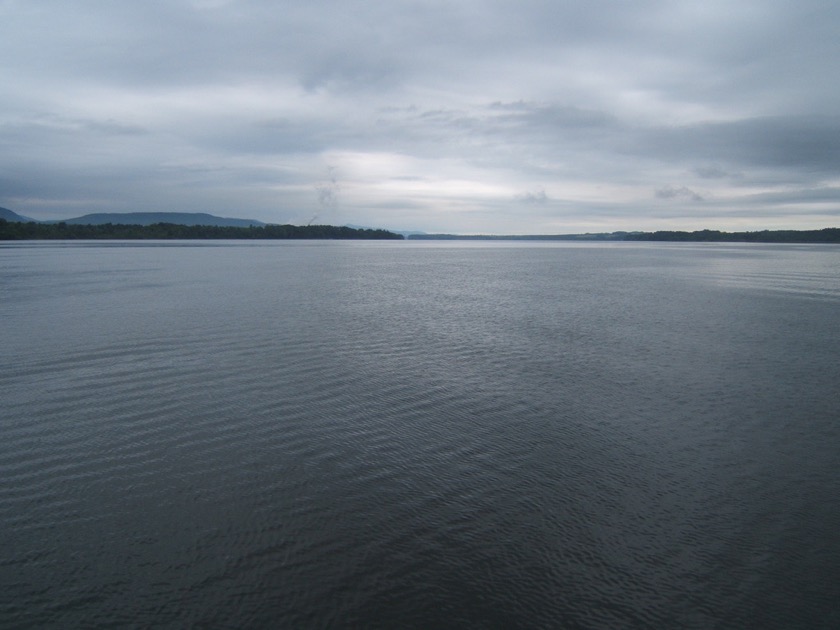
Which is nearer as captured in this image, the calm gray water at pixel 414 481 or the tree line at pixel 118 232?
the calm gray water at pixel 414 481

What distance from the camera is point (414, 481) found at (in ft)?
30.3

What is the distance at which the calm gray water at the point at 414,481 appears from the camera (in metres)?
6.50

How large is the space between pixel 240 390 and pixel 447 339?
883 centimetres

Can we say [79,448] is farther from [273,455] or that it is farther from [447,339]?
[447,339]

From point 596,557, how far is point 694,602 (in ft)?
4.02

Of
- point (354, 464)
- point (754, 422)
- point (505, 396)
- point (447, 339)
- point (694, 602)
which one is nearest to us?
point (694, 602)

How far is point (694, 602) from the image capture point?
257 inches

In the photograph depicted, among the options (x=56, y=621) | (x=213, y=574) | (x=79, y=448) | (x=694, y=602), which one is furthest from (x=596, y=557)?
(x=79, y=448)

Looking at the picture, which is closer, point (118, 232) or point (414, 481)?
point (414, 481)

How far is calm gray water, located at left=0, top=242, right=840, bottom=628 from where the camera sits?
21.3ft

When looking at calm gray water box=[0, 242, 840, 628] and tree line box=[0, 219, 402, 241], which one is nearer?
calm gray water box=[0, 242, 840, 628]

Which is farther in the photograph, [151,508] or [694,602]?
[151,508]

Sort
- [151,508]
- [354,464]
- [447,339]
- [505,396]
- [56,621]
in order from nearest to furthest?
[56,621], [151,508], [354,464], [505,396], [447,339]

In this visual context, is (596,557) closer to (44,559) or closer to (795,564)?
(795,564)
